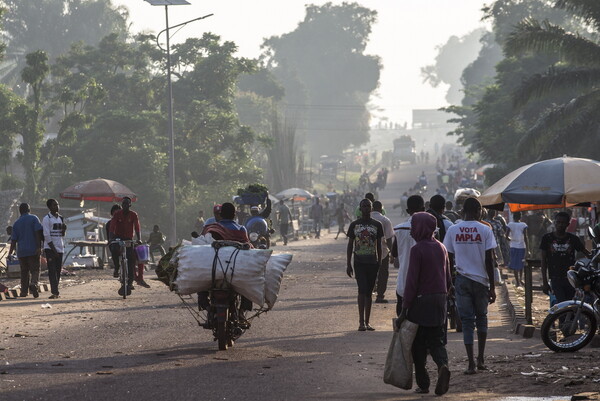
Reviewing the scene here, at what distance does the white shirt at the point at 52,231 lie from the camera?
766 inches

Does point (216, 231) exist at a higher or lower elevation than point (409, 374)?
higher

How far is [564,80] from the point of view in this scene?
106 ft

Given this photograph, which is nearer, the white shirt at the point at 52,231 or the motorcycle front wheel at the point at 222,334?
the motorcycle front wheel at the point at 222,334

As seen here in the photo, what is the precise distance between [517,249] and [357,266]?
325 inches

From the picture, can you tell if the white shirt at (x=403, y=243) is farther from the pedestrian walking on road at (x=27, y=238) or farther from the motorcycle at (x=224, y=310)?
the pedestrian walking on road at (x=27, y=238)

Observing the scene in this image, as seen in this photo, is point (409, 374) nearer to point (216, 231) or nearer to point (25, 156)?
point (216, 231)

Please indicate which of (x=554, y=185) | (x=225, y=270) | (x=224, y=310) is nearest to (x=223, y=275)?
(x=225, y=270)

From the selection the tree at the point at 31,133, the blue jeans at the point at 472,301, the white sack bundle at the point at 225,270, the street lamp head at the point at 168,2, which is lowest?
the blue jeans at the point at 472,301

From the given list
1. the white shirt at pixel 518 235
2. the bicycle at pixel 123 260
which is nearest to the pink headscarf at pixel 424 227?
the bicycle at pixel 123 260

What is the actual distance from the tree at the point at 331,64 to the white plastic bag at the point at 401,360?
4974 inches

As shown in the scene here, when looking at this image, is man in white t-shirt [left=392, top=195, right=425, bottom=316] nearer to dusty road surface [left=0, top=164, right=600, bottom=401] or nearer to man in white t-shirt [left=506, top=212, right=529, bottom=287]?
dusty road surface [left=0, top=164, right=600, bottom=401]

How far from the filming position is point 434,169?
116312mm

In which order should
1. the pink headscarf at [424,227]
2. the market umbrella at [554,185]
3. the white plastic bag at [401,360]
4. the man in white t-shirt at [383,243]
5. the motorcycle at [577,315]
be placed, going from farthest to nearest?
the man in white t-shirt at [383,243] < the market umbrella at [554,185] < the motorcycle at [577,315] < the pink headscarf at [424,227] < the white plastic bag at [401,360]

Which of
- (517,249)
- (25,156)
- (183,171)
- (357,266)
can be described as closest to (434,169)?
(183,171)
